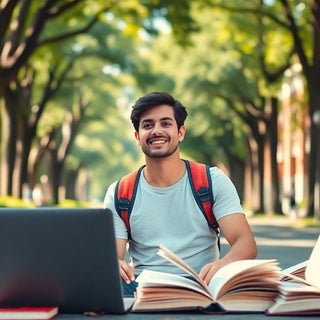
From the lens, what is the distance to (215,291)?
359 cm

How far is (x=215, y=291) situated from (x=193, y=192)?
82 cm

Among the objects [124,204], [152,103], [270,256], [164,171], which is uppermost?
[152,103]

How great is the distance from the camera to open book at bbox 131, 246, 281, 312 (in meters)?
3.56

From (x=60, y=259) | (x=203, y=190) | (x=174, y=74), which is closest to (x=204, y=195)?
(x=203, y=190)

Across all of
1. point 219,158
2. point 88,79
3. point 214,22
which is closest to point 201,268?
point 214,22

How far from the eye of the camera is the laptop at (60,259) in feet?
11.0

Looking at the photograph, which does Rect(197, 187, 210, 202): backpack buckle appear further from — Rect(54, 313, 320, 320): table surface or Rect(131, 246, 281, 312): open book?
Rect(54, 313, 320, 320): table surface

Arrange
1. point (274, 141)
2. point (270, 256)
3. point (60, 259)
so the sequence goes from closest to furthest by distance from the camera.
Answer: point (60, 259), point (270, 256), point (274, 141)

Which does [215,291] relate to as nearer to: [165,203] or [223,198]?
[223,198]

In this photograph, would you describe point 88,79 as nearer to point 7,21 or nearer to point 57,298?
point 7,21

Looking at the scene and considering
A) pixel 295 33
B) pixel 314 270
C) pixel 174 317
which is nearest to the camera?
pixel 174 317

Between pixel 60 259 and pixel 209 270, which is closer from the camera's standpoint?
pixel 60 259

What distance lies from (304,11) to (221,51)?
42.9 ft

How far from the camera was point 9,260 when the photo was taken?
3420 mm
